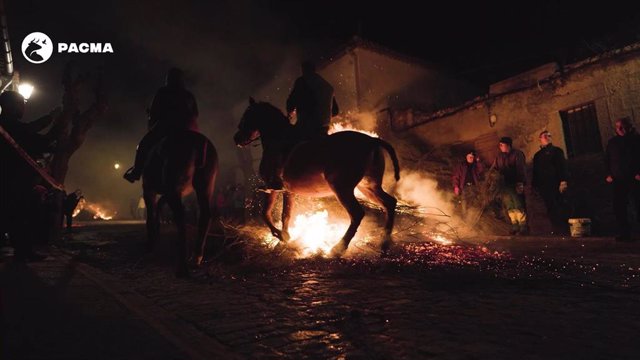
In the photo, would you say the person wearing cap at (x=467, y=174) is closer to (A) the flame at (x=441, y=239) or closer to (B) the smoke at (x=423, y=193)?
(B) the smoke at (x=423, y=193)

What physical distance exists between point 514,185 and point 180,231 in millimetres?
7775

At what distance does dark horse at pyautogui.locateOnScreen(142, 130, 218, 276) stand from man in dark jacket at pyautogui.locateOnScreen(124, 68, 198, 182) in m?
0.32

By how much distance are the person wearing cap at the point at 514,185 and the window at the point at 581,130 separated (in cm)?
425

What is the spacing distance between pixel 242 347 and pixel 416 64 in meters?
24.0

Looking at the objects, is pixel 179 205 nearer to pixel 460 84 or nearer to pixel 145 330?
pixel 145 330

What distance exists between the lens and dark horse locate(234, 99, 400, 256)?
4996 millimetres

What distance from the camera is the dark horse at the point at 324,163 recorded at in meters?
5.00

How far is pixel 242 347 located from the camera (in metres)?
1.87

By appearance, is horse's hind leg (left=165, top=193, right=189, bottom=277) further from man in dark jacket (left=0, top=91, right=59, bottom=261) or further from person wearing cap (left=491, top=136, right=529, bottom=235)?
person wearing cap (left=491, top=136, right=529, bottom=235)

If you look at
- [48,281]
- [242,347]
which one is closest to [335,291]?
[242,347]

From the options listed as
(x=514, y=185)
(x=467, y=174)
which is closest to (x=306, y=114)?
(x=514, y=185)

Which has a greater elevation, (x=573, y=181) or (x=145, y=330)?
(x=573, y=181)

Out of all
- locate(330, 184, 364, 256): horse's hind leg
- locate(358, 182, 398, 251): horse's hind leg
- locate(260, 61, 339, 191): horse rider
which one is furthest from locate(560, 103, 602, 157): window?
locate(330, 184, 364, 256): horse's hind leg

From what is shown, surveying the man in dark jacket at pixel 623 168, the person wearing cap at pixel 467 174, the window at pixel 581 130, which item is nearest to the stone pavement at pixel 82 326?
the man in dark jacket at pixel 623 168
